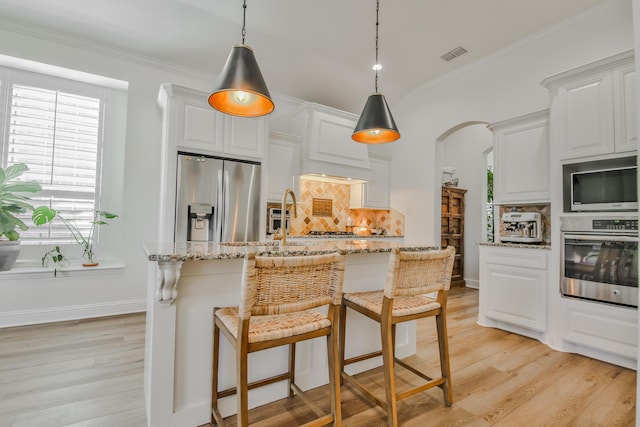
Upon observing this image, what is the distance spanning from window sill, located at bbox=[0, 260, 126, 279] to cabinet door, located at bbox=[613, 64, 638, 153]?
4.95 m

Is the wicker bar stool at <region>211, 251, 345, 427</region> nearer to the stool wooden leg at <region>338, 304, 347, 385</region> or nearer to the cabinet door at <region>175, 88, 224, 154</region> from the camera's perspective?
the stool wooden leg at <region>338, 304, 347, 385</region>

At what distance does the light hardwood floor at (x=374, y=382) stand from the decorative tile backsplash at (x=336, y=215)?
7.92 ft

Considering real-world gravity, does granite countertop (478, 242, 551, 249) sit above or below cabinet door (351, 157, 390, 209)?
below

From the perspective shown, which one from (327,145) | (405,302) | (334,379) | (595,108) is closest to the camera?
(334,379)

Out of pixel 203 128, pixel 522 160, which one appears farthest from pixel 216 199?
pixel 522 160

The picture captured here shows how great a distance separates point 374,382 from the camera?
81.7 inches

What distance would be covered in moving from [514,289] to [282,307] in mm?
→ 2843

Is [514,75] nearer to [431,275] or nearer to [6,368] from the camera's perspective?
[431,275]

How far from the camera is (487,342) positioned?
9.30 ft

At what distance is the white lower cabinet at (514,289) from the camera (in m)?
2.90

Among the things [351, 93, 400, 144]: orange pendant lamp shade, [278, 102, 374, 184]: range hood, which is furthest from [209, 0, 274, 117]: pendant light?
[278, 102, 374, 184]: range hood

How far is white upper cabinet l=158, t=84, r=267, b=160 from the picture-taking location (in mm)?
3221

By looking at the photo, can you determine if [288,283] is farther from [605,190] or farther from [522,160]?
[522,160]

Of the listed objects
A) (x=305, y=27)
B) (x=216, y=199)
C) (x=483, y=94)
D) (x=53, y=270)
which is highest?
(x=305, y=27)
